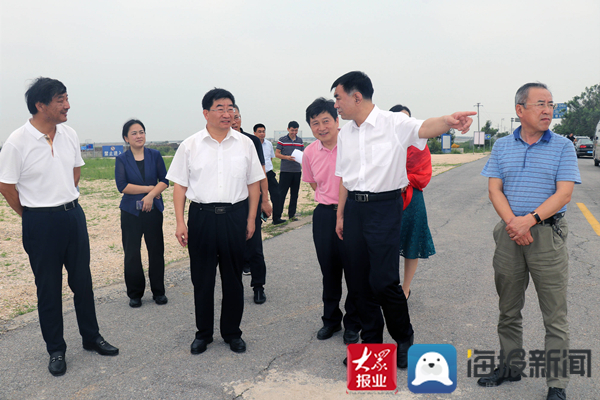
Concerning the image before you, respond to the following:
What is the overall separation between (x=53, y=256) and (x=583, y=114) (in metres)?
88.1

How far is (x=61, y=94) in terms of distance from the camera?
3.38 m

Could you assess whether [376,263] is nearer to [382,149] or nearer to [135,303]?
[382,149]

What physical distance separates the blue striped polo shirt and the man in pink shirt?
1.32 meters

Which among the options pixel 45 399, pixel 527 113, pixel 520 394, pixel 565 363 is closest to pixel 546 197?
pixel 527 113

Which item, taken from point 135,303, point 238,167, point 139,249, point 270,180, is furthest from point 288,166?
point 238,167

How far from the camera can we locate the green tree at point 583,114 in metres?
73.9

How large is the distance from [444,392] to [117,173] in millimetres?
3681

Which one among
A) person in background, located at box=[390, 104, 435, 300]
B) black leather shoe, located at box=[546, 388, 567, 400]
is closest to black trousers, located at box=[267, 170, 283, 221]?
person in background, located at box=[390, 104, 435, 300]

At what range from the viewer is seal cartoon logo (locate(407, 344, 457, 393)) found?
9.81 ft

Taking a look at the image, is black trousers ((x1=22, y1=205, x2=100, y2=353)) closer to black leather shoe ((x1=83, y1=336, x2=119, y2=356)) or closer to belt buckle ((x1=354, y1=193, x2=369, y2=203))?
black leather shoe ((x1=83, y1=336, x2=119, y2=356))

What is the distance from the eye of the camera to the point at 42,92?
10.8ft

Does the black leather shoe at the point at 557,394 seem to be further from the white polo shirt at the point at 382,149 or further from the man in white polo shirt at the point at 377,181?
the white polo shirt at the point at 382,149

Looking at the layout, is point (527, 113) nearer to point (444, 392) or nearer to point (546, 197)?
point (546, 197)

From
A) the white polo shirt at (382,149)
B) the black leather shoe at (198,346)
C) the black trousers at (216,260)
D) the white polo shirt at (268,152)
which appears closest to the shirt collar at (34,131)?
the black trousers at (216,260)
